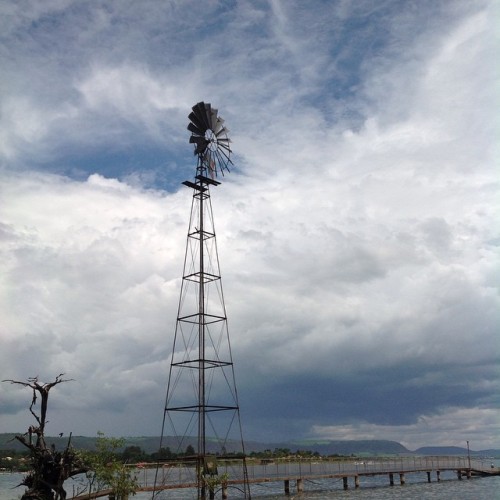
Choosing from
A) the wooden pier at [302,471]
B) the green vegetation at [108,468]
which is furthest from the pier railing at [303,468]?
the green vegetation at [108,468]

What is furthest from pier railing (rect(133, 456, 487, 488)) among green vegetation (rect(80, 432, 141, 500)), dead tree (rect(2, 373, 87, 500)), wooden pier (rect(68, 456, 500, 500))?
dead tree (rect(2, 373, 87, 500))

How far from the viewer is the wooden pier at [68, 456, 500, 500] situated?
2374 inches

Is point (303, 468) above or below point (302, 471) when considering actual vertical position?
above

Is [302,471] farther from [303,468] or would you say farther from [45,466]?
[45,466]

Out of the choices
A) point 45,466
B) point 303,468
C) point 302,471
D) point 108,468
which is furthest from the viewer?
point 303,468

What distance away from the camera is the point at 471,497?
84.5 m

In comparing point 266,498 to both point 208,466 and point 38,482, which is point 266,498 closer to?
point 208,466

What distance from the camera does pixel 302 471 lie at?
319ft

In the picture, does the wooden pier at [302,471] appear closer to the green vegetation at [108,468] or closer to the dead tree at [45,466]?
the green vegetation at [108,468]

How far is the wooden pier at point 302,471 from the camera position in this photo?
60.3m

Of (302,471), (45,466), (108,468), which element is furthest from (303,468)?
(45,466)

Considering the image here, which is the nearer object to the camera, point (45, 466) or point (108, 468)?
point (45, 466)

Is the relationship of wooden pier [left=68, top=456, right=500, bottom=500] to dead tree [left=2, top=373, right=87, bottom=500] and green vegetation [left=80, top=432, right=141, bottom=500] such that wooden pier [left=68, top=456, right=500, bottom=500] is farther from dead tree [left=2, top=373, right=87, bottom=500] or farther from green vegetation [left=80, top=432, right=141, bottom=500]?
dead tree [left=2, top=373, right=87, bottom=500]

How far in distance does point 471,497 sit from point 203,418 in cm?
5475
